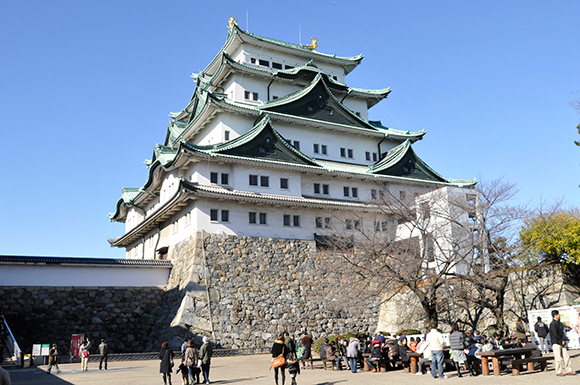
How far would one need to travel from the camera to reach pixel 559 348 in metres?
11.8

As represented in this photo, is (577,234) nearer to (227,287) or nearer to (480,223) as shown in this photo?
(480,223)

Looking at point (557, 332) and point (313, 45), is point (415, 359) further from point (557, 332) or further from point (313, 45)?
point (313, 45)

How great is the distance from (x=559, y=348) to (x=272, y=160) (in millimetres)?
22467

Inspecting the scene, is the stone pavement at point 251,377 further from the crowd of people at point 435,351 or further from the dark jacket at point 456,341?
the dark jacket at point 456,341

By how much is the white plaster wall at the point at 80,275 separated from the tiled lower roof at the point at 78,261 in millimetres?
264

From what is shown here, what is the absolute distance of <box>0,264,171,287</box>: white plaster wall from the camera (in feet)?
88.7

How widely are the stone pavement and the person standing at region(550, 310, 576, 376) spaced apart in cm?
31

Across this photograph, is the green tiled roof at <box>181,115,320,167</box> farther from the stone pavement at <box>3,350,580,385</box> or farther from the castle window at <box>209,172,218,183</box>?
the stone pavement at <box>3,350,580,385</box>

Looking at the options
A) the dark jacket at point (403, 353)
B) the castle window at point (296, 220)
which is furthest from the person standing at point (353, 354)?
the castle window at point (296, 220)

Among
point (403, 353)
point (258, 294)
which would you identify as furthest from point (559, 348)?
point (258, 294)

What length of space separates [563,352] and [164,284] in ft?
78.1

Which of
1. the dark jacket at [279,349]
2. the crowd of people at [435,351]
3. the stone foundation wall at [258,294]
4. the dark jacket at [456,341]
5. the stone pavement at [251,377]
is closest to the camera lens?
the crowd of people at [435,351]

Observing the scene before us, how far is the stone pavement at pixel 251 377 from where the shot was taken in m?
12.6

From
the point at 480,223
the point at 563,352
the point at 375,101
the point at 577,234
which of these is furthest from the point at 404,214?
the point at 375,101
